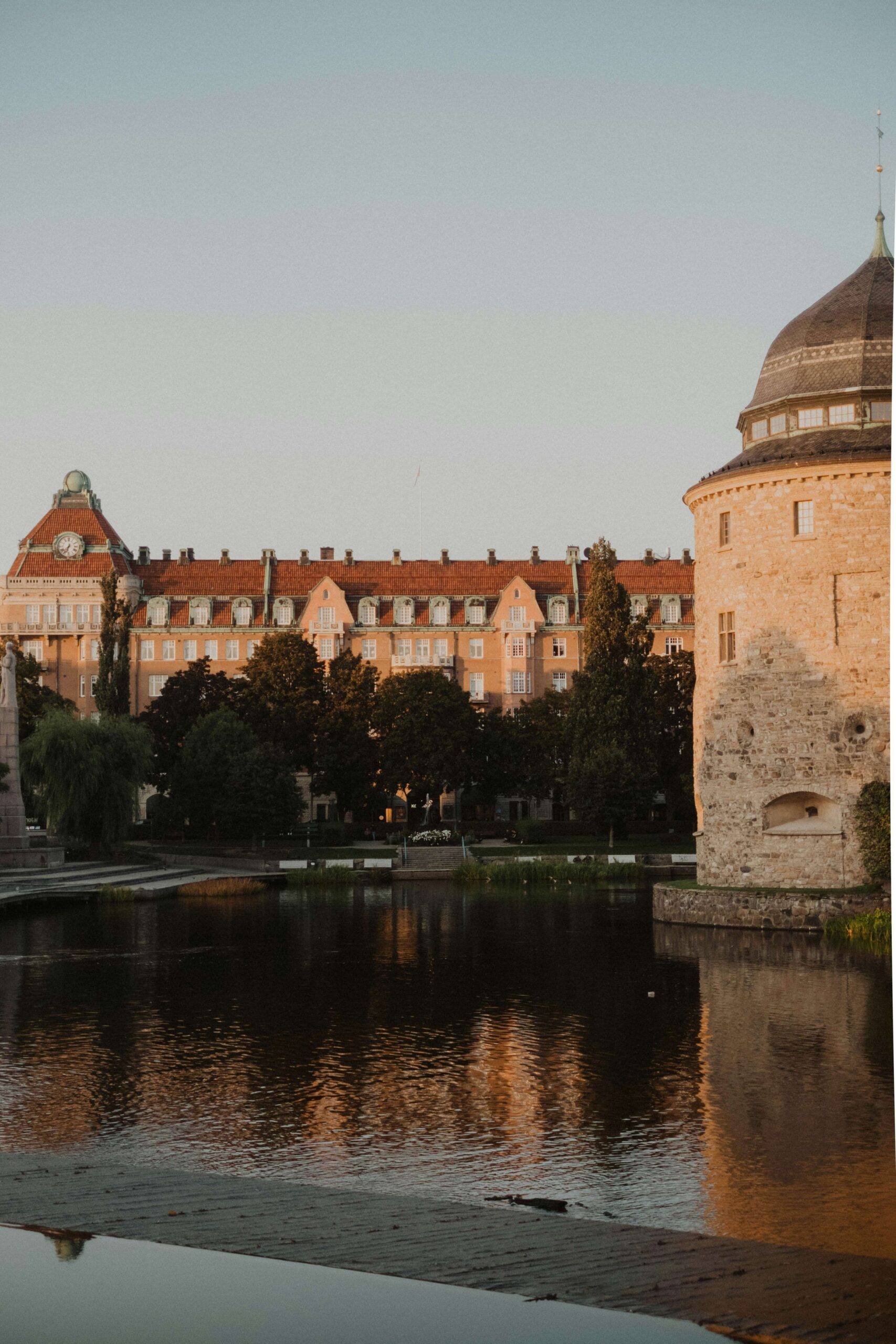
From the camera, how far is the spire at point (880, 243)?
3688 cm

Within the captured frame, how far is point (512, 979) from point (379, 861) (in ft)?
108

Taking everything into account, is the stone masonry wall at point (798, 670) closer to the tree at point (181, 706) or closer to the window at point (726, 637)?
the window at point (726, 637)

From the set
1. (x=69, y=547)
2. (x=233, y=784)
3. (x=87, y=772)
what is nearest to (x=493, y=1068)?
(x=87, y=772)

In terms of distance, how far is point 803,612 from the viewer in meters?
33.6

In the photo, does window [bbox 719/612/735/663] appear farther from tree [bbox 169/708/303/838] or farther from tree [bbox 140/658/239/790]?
tree [bbox 140/658/239/790]

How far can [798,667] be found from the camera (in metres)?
33.6

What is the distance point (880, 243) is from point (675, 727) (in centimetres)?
4564

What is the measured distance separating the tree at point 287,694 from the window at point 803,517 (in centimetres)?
4411

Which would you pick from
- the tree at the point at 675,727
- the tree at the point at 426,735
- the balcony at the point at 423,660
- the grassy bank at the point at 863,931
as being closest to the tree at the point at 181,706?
the tree at the point at 426,735

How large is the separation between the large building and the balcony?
88 mm

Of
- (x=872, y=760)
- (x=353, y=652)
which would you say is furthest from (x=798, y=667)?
(x=353, y=652)

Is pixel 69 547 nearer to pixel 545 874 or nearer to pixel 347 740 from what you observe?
pixel 347 740

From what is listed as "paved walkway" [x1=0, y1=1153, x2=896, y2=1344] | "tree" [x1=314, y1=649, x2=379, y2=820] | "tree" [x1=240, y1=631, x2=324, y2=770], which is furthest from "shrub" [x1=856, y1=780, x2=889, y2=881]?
"tree" [x1=314, y1=649, x2=379, y2=820]

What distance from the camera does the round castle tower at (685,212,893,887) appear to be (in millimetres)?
33094
